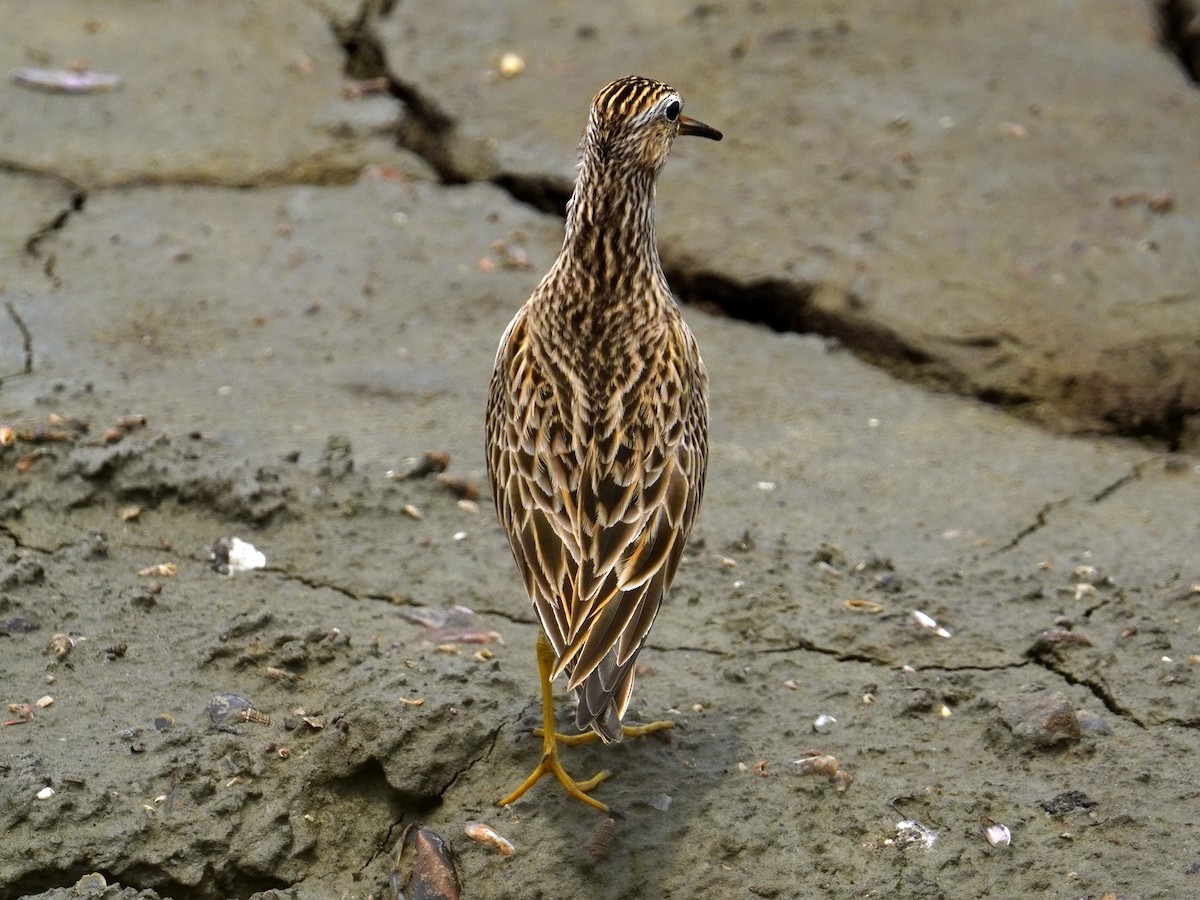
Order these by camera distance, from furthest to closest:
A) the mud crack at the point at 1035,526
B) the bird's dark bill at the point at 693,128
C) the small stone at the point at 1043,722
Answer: the mud crack at the point at 1035,526
the bird's dark bill at the point at 693,128
the small stone at the point at 1043,722

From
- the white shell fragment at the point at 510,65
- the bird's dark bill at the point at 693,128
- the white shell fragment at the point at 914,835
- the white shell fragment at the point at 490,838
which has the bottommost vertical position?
the white shell fragment at the point at 490,838

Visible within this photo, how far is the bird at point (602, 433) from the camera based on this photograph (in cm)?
371

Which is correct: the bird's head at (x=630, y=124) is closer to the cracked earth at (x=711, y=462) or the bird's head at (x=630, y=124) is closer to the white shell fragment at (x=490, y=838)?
the cracked earth at (x=711, y=462)

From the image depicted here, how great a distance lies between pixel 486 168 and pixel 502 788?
150 inches

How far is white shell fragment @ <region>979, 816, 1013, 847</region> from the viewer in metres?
3.71

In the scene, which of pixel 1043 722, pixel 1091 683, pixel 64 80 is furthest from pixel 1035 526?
pixel 64 80

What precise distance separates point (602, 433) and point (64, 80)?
4.32 metres

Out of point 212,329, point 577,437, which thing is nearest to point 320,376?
point 212,329

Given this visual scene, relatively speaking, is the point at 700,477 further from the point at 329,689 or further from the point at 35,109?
the point at 35,109

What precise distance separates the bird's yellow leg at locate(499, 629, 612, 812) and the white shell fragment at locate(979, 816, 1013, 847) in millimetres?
905

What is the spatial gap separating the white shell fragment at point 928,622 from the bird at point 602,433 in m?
0.89

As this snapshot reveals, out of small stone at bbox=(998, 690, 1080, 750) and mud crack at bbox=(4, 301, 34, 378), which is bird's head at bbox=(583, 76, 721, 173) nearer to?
small stone at bbox=(998, 690, 1080, 750)

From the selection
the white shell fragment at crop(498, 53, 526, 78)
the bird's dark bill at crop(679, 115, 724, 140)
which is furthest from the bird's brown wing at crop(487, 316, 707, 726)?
the white shell fragment at crop(498, 53, 526, 78)

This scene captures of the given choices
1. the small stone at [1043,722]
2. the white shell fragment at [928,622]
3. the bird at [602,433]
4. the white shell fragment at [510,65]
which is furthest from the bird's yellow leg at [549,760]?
the white shell fragment at [510,65]
